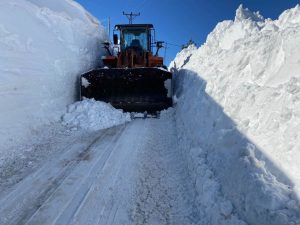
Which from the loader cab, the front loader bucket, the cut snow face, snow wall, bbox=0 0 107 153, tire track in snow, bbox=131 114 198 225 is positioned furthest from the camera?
the loader cab

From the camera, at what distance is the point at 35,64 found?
8.69m

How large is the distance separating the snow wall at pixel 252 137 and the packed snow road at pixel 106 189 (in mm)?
374

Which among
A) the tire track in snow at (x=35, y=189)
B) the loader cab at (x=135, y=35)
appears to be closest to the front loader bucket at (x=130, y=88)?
the loader cab at (x=135, y=35)

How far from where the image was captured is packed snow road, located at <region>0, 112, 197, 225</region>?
404 cm

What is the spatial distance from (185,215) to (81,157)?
2850 mm

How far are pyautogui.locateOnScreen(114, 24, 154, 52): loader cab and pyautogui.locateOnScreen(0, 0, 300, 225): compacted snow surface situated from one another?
5.17m

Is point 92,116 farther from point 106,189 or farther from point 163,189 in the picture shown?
point 163,189

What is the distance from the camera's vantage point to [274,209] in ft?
8.51

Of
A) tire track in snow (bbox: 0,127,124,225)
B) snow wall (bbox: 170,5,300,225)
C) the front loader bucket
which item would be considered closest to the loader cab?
the front loader bucket

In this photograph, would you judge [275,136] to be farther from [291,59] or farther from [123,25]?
[123,25]

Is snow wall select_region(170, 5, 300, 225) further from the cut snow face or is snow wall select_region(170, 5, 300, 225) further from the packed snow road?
the cut snow face

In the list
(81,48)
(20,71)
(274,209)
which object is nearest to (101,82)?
(81,48)

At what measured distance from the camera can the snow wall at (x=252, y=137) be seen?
2.84 metres

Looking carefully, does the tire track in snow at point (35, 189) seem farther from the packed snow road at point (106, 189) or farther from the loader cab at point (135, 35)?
the loader cab at point (135, 35)
